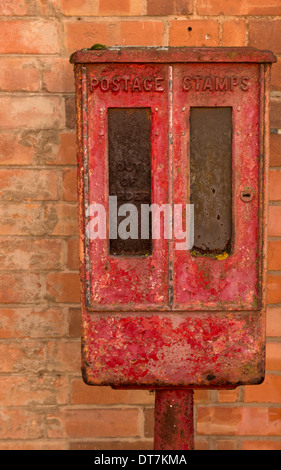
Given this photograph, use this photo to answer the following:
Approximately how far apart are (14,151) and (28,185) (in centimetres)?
11

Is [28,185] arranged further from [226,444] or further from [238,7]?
[226,444]

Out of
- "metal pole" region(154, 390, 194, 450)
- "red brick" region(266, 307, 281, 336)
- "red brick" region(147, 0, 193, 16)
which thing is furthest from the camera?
"red brick" region(266, 307, 281, 336)

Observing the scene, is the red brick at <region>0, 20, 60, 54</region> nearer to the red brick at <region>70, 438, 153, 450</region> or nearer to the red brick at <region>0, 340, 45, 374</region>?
the red brick at <region>0, 340, 45, 374</region>

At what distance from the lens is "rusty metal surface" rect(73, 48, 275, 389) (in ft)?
3.26

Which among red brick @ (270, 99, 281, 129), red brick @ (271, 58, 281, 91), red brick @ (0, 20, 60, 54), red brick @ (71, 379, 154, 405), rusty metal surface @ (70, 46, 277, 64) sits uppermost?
red brick @ (0, 20, 60, 54)

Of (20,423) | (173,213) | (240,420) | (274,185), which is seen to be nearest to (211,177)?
(173,213)

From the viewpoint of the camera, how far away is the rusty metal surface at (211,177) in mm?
1017

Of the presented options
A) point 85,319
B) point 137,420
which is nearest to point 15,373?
point 137,420

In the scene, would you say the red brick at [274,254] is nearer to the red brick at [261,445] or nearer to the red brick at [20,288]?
the red brick at [261,445]

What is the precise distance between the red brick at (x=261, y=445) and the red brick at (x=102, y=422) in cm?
37

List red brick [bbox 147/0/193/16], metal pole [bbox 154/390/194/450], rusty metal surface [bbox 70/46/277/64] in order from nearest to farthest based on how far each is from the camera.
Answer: rusty metal surface [bbox 70/46/277/64], metal pole [bbox 154/390/194/450], red brick [bbox 147/0/193/16]

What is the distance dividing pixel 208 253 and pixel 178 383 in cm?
32

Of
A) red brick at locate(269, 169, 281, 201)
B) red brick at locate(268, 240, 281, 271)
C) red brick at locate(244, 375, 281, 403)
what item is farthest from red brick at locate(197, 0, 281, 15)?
red brick at locate(244, 375, 281, 403)

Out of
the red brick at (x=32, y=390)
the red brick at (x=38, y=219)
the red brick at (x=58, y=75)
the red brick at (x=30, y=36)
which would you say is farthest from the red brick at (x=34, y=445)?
the red brick at (x=30, y=36)
